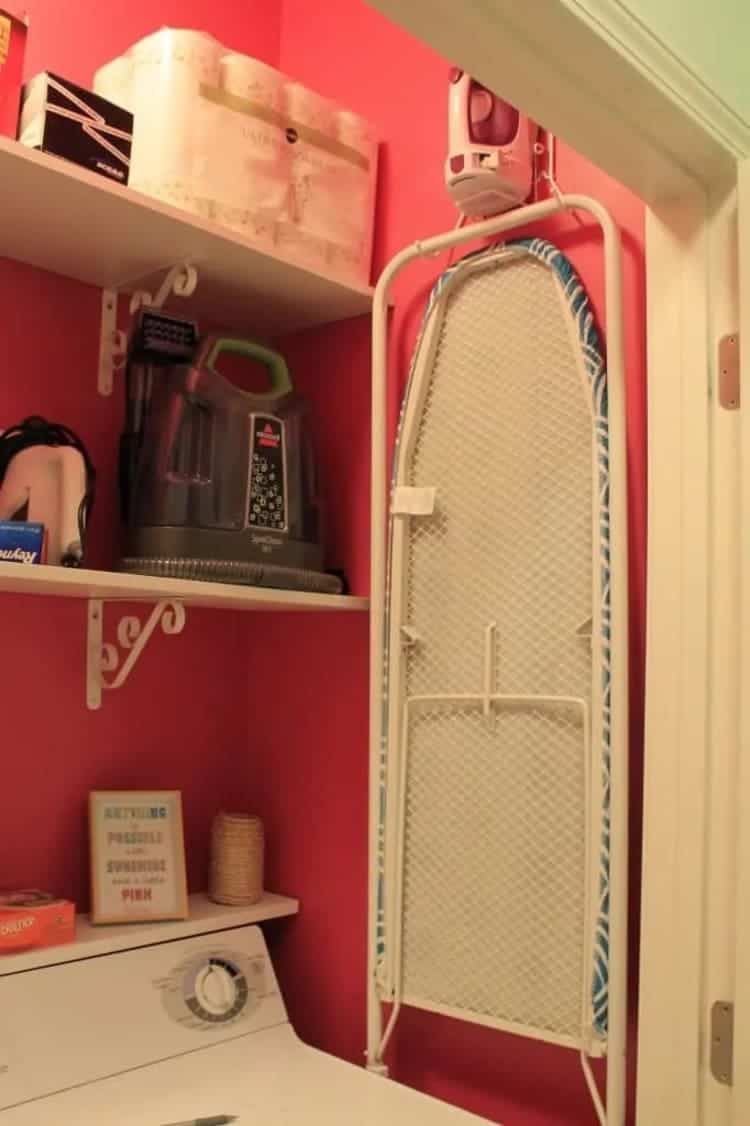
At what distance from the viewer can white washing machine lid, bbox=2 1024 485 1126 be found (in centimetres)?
132

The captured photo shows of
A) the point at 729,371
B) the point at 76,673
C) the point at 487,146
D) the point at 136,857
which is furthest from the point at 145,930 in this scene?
the point at 487,146

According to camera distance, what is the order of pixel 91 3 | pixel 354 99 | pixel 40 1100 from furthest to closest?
pixel 354 99
pixel 91 3
pixel 40 1100

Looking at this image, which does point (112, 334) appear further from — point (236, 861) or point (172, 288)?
point (236, 861)

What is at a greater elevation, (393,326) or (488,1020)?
(393,326)

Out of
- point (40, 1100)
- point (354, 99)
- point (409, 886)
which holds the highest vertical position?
point (354, 99)

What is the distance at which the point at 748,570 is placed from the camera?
1.12 meters

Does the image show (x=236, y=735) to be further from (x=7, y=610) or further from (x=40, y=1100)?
(x=40, y=1100)

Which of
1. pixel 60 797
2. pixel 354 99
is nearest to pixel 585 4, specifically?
pixel 354 99

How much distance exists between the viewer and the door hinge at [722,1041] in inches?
44.4

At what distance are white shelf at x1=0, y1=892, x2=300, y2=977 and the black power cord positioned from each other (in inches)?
21.0

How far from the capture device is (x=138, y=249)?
5.02 feet

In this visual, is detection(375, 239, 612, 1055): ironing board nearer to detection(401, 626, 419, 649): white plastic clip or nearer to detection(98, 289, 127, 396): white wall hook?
detection(401, 626, 419, 649): white plastic clip

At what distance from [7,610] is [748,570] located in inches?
41.2

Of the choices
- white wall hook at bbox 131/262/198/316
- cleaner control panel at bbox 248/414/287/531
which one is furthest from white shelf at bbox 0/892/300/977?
white wall hook at bbox 131/262/198/316
